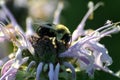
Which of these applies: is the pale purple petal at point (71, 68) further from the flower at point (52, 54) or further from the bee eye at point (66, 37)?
the bee eye at point (66, 37)

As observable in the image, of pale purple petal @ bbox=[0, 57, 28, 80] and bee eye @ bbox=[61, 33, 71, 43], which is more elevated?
bee eye @ bbox=[61, 33, 71, 43]

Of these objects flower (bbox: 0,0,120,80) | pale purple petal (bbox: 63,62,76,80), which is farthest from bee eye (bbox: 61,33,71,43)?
pale purple petal (bbox: 63,62,76,80)

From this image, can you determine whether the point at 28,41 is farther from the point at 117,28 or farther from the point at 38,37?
the point at 117,28

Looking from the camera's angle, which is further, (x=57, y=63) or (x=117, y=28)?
(x=117, y=28)

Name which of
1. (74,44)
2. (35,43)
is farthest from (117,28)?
(35,43)

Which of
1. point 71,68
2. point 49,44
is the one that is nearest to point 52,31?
point 49,44

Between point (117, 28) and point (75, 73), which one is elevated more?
point (117, 28)

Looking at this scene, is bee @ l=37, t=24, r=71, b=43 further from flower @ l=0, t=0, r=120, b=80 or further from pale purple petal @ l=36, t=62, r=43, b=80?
pale purple petal @ l=36, t=62, r=43, b=80

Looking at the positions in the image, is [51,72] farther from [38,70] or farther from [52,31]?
[52,31]
